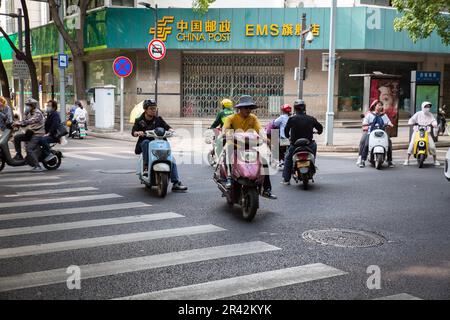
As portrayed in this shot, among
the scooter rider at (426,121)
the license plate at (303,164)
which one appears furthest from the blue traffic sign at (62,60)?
the license plate at (303,164)

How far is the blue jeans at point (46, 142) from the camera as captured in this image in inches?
502

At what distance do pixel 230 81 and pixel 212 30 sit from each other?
111 inches

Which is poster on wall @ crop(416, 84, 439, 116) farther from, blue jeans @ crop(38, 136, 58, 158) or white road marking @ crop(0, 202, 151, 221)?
white road marking @ crop(0, 202, 151, 221)

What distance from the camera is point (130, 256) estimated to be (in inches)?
227

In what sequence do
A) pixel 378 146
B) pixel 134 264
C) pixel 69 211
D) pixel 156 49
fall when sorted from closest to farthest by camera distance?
pixel 134 264
pixel 69 211
pixel 378 146
pixel 156 49

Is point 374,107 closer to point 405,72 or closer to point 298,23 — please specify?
point 298,23

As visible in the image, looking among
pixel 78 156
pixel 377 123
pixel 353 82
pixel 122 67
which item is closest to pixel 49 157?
pixel 78 156

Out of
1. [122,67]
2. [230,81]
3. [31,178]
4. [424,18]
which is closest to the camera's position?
[31,178]

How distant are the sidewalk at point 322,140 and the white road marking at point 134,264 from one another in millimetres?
9608

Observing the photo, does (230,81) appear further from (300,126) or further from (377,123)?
(300,126)

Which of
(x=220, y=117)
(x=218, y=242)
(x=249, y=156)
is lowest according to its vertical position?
(x=218, y=242)

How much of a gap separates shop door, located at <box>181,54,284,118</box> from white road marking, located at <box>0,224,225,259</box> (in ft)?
70.7

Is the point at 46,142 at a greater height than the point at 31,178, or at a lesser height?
greater

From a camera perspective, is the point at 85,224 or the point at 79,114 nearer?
the point at 85,224
